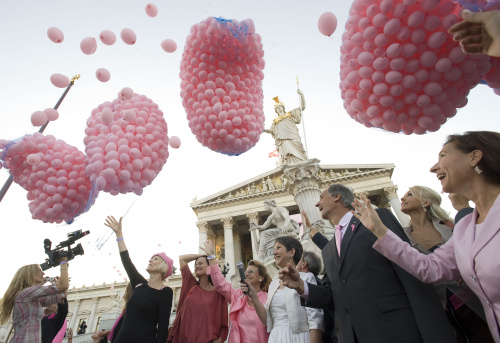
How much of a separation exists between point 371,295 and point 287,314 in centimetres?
112

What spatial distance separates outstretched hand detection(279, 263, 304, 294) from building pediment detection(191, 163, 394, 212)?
24.4 metres

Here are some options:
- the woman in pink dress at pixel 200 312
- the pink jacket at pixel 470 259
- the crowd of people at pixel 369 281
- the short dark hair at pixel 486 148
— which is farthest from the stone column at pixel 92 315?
the short dark hair at pixel 486 148

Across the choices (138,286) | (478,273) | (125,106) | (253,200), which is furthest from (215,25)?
(253,200)

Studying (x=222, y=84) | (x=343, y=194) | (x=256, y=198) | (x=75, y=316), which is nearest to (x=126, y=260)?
(x=222, y=84)

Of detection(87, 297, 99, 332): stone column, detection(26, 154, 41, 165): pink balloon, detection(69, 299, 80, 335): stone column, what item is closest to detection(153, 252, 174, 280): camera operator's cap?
detection(26, 154, 41, 165): pink balloon

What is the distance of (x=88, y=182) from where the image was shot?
12.0 ft

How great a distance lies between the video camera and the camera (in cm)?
326

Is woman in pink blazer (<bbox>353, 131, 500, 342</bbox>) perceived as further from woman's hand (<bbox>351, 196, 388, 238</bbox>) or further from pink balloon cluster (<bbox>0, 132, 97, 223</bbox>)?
pink balloon cluster (<bbox>0, 132, 97, 223</bbox>)

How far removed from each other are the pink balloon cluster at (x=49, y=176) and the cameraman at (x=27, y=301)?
72 cm

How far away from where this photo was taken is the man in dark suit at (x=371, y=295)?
1.60 meters

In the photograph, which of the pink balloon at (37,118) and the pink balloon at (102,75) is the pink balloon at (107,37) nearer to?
the pink balloon at (102,75)

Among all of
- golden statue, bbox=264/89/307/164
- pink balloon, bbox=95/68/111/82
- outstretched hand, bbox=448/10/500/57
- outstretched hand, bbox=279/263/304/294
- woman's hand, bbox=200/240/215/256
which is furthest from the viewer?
golden statue, bbox=264/89/307/164

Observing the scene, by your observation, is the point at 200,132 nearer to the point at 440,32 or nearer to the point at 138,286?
the point at 138,286

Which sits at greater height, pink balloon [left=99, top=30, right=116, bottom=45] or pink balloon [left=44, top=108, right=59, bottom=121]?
pink balloon [left=99, top=30, right=116, bottom=45]
